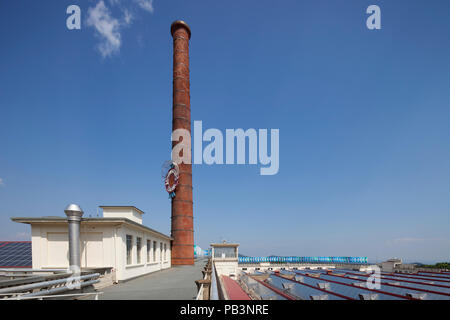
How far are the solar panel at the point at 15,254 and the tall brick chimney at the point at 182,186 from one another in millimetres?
14494

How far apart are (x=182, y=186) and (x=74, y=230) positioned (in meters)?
17.0

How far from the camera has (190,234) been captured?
99.0ft

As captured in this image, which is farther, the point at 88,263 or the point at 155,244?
the point at 155,244

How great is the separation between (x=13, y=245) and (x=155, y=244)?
38.8ft

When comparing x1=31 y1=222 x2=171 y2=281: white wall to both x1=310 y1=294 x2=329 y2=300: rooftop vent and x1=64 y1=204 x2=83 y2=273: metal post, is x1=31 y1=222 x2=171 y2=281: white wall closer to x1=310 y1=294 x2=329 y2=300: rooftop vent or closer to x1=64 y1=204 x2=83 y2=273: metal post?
x1=64 y1=204 x2=83 y2=273: metal post

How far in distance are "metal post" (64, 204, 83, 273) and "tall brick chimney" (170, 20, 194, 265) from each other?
649 inches

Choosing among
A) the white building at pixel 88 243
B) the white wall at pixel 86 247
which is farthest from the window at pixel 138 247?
the white wall at pixel 86 247

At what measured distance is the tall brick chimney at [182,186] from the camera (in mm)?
29656

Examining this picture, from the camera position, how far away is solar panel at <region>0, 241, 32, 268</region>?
16253 millimetres

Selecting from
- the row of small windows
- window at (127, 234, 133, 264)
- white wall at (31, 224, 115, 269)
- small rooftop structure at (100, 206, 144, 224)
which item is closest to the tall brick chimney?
the row of small windows
